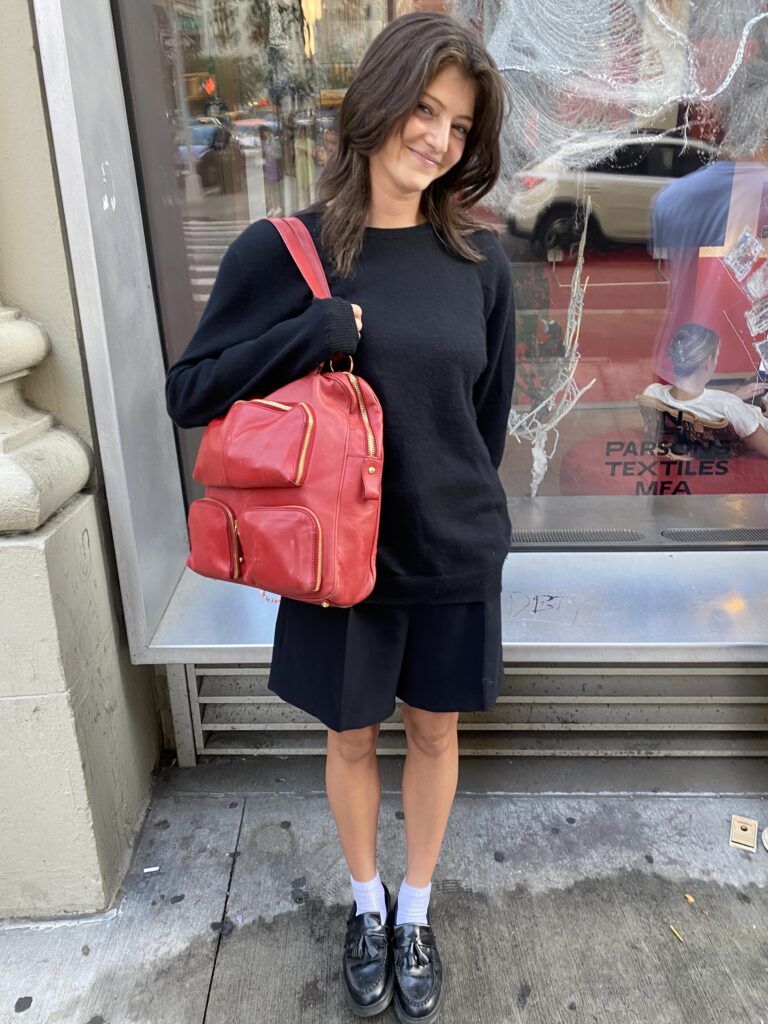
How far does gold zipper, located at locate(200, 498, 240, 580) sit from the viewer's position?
5.11 ft

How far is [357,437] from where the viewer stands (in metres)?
1.48

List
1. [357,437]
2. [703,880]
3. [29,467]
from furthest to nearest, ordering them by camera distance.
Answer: [703,880], [29,467], [357,437]

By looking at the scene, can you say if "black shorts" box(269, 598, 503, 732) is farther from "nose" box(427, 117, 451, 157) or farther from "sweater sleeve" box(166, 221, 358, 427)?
"nose" box(427, 117, 451, 157)

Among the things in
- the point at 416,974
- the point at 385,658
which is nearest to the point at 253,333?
the point at 385,658

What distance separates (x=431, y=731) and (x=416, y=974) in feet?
1.94

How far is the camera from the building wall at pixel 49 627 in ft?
6.38

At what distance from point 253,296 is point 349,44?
5.03 feet

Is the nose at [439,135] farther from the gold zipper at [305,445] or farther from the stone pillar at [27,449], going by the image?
the stone pillar at [27,449]

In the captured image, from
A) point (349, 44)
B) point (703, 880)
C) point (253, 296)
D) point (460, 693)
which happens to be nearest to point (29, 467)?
point (253, 296)

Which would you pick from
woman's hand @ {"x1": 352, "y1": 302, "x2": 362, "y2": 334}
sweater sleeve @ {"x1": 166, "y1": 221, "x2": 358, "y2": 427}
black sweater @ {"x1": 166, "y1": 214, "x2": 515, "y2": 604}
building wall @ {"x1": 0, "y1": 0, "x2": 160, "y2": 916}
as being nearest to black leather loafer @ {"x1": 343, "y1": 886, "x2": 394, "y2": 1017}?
building wall @ {"x1": 0, "y1": 0, "x2": 160, "y2": 916}

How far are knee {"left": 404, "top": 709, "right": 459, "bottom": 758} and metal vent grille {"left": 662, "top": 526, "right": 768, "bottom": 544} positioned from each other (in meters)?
1.50

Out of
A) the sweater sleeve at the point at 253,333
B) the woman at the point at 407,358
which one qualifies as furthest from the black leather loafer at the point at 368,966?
the sweater sleeve at the point at 253,333

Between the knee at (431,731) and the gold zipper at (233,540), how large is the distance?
59 cm

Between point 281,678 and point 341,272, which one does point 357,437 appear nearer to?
point 341,272
